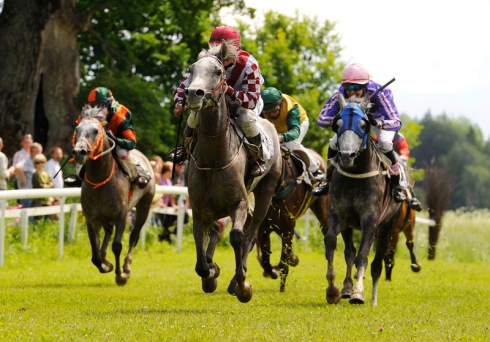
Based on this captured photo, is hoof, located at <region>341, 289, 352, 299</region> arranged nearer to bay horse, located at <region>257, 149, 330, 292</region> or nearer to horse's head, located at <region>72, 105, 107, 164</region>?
bay horse, located at <region>257, 149, 330, 292</region>

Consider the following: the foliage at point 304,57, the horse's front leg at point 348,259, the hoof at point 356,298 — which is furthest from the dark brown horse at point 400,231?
the foliage at point 304,57

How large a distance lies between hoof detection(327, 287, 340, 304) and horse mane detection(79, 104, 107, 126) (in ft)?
12.2

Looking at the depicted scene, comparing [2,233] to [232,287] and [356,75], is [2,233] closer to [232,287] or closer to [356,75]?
[232,287]

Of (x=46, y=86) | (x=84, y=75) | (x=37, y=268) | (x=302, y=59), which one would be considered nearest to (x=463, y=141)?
(x=302, y=59)

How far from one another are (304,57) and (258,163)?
49.1 metres

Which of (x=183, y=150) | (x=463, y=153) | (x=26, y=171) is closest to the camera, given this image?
(x=183, y=150)

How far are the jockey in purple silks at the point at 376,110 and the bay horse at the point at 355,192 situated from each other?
155 mm

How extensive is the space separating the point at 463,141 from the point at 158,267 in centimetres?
10932

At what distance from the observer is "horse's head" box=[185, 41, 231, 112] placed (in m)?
8.40

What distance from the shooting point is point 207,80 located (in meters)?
8.66

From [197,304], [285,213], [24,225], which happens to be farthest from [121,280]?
[24,225]

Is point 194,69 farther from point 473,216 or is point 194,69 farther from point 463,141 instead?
point 463,141

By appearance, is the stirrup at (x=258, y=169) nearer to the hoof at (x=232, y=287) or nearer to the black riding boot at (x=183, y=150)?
the black riding boot at (x=183, y=150)

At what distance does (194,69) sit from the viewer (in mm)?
8703
